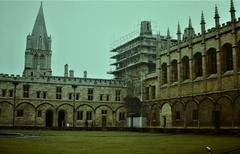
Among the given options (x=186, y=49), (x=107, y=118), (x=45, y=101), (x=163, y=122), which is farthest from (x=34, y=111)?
(x=186, y=49)

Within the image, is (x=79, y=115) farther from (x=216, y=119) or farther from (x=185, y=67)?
(x=216, y=119)

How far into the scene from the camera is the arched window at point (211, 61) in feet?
135

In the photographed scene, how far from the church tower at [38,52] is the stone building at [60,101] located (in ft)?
96.7

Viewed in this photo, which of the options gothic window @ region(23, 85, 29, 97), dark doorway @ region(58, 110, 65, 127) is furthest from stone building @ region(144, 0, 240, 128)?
gothic window @ region(23, 85, 29, 97)

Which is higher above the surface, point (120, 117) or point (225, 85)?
point (225, 85)

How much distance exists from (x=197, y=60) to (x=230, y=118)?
10.4 meters

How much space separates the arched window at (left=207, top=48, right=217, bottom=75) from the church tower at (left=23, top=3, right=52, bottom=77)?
189ft

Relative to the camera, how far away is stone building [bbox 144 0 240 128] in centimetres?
3750

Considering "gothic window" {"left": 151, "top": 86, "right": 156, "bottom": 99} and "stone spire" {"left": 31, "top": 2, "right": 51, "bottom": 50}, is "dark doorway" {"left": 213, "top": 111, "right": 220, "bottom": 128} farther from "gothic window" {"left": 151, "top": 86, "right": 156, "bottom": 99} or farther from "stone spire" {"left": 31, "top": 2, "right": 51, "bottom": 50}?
"stone spire" {"left": 31, "top": 2, "right": 51, "bottom": 50}

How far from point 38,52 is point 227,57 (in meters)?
63.5

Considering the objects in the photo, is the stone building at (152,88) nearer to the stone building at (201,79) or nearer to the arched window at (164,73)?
the stone building at (201,79)

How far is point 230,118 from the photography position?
1462 inches

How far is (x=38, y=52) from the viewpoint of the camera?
9144 centimetres

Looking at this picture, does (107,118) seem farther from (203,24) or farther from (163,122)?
(203,24)
